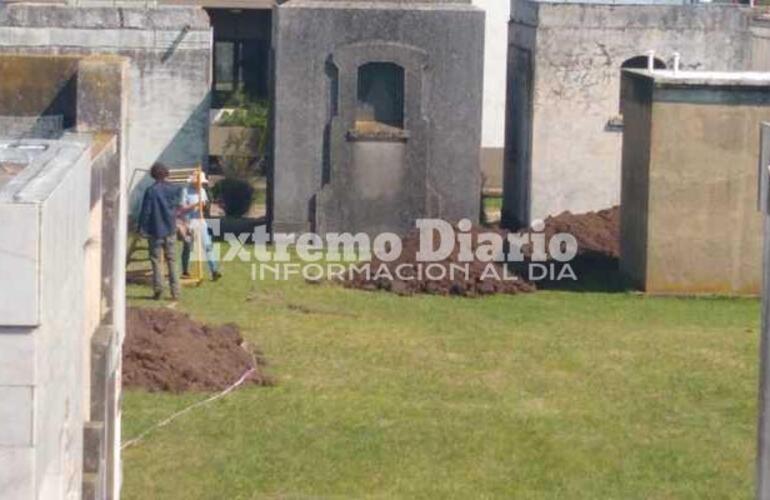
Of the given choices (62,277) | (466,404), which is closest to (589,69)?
(466,404)

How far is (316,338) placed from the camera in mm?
18875

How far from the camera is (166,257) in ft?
65.9

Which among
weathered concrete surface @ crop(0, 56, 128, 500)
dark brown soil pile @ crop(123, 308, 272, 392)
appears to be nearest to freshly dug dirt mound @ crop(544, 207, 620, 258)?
dark brown soil pile @ crop(123, 308, 272, 392)

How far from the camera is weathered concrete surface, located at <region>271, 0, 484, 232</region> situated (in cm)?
2477

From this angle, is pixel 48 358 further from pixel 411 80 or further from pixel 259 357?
pixel 411 80

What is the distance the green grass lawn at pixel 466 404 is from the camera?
43.7ft

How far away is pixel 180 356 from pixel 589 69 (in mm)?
11599

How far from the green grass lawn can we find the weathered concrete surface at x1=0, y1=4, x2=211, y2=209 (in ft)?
16.8

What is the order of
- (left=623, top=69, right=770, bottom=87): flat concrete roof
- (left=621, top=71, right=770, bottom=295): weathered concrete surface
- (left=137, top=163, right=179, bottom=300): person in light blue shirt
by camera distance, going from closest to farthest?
1. (left=137, top=163, right=179, bottom=300): person in light blue shirt
2. (left=623, top=69, right=770, bottom=87): flat concrete roof
3. (left=621, top=71, right=770, bottom=295): weathered concrete surface

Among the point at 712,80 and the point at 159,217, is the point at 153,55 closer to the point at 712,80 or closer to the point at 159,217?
the point at 159,217

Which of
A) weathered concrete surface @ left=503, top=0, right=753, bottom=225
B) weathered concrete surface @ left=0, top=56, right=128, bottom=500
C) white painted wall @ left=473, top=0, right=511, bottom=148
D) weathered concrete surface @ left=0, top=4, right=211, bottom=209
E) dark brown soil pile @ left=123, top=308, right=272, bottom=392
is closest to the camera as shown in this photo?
weathered concrete surface @ left=0, top=56, right=128, bottom=500

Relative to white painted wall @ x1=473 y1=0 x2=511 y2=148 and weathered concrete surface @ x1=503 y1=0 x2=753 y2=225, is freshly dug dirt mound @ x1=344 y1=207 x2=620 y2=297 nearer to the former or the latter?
weathered concrete surface @ x1=503 y1=0 x2=753 y2=225

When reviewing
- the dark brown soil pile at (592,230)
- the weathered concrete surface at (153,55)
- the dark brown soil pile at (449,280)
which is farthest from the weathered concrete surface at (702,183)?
the weathered concrete surface at (153,55)

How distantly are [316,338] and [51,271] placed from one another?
40.1ft
